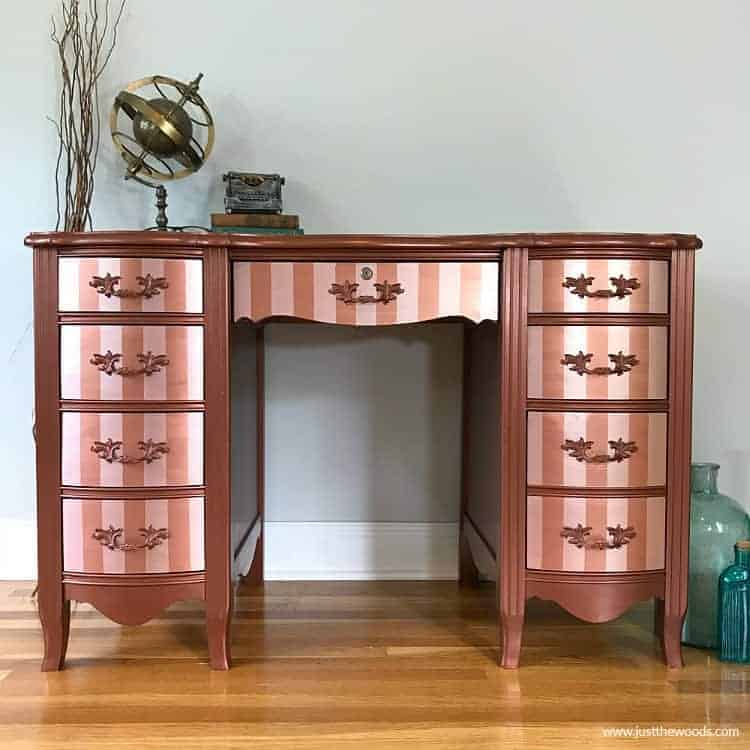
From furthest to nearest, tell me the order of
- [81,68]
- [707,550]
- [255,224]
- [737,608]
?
1. [81,68]
2. [255,224]
3. [707,550]
4. [737,608]

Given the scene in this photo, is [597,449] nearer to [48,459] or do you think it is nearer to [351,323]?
[351,323]

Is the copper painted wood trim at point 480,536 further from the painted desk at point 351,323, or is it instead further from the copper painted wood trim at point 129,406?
the copper painted wood trim at point 129,406

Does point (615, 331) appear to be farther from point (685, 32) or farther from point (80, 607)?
point (80, 607)

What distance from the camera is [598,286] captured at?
175 centimetres


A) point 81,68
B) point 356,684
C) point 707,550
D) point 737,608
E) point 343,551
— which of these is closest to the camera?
point 356,684

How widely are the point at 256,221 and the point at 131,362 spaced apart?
0.55m

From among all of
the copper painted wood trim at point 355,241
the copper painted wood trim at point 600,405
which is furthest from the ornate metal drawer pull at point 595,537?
the copper painted wood trim at point 355,241

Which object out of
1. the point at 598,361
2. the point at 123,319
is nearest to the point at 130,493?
the point at 123,319

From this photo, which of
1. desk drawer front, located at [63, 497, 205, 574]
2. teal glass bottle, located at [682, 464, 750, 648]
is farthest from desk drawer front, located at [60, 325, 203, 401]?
teal glass bottle, located at [682, 464, 750, 648]

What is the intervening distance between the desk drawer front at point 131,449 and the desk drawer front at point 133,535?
0.05 meters

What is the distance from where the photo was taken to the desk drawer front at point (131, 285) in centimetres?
172

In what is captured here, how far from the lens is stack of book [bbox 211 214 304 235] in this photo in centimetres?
208

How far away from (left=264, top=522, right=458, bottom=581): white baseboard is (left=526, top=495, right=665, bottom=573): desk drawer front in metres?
0.70

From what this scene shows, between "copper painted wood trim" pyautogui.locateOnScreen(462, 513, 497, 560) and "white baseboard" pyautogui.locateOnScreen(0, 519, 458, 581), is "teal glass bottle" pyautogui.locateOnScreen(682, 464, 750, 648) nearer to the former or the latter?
"copper painted wood trim" pyautogui.locateOnScreen(462, 513, 497, 560)
